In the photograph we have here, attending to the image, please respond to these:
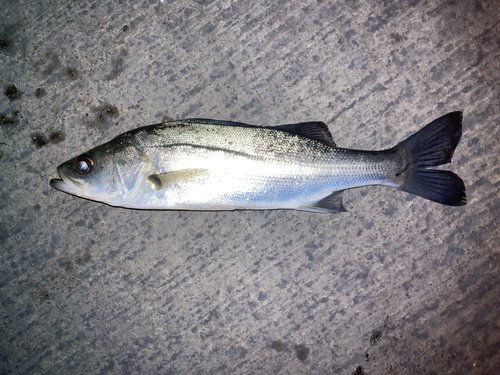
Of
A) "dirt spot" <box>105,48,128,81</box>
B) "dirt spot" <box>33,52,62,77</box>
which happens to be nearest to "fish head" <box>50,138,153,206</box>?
"dirt spot" <box>105,48,128,81</box>

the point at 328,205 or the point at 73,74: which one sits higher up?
the point at 73,74

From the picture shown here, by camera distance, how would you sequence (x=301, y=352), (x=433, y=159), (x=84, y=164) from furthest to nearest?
(x=301, y=352) → (x=433, y=159) → (x=84, y=164)

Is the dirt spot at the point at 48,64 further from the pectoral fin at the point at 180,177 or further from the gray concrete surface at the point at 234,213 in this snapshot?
the pectoral fin at the point at 180,177

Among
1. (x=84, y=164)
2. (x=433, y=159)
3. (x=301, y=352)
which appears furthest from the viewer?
(x=301, y=352)

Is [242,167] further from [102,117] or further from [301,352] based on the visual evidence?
[301,352]

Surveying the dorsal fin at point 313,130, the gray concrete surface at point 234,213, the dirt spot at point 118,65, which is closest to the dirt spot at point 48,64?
the gray concrete surface at point 234,213

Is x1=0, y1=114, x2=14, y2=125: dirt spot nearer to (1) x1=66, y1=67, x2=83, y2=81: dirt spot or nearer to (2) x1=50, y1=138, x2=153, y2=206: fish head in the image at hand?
(1) x1=66, y1=67, x2=83, y2=81: dirt spot

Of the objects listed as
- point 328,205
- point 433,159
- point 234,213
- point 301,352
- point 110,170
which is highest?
point 110,170

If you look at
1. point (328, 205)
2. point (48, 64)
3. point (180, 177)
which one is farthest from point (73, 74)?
point (328, 205)
